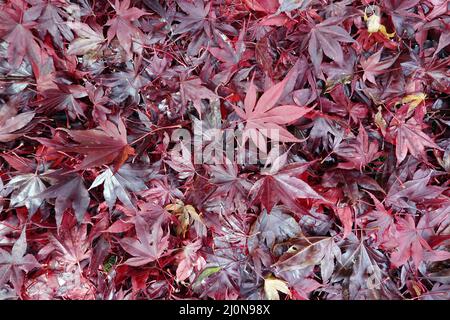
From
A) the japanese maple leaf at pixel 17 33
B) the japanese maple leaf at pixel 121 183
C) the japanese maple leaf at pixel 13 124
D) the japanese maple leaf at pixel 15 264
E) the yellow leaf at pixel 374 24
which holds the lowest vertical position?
the japanese maple leaf at pixel 15 264

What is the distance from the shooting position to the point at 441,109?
102 cm

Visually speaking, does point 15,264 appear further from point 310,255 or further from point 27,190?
point 310,255

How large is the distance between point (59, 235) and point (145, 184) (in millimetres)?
278

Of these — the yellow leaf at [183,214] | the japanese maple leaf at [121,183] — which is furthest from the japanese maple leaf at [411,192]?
the japanese maple leaf at [121,183]

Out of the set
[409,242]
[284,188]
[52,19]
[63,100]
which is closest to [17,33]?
[52,19]

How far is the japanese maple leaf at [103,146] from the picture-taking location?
863mm

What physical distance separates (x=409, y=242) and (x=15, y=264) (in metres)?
1.05

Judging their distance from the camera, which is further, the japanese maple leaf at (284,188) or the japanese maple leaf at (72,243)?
the japanese maple leaf at (72,243)

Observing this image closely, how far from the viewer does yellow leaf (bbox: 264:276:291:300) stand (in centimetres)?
100

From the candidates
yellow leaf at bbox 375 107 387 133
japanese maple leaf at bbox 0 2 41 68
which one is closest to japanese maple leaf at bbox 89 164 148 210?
japanese maple leaf at bbox 0 2 41 68

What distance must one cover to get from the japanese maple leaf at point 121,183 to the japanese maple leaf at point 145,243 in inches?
2.7

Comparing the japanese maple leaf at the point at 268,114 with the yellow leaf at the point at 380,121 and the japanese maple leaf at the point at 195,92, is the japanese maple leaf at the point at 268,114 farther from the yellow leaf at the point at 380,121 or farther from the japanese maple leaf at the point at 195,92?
the yellow leaf at the point at 380,121
